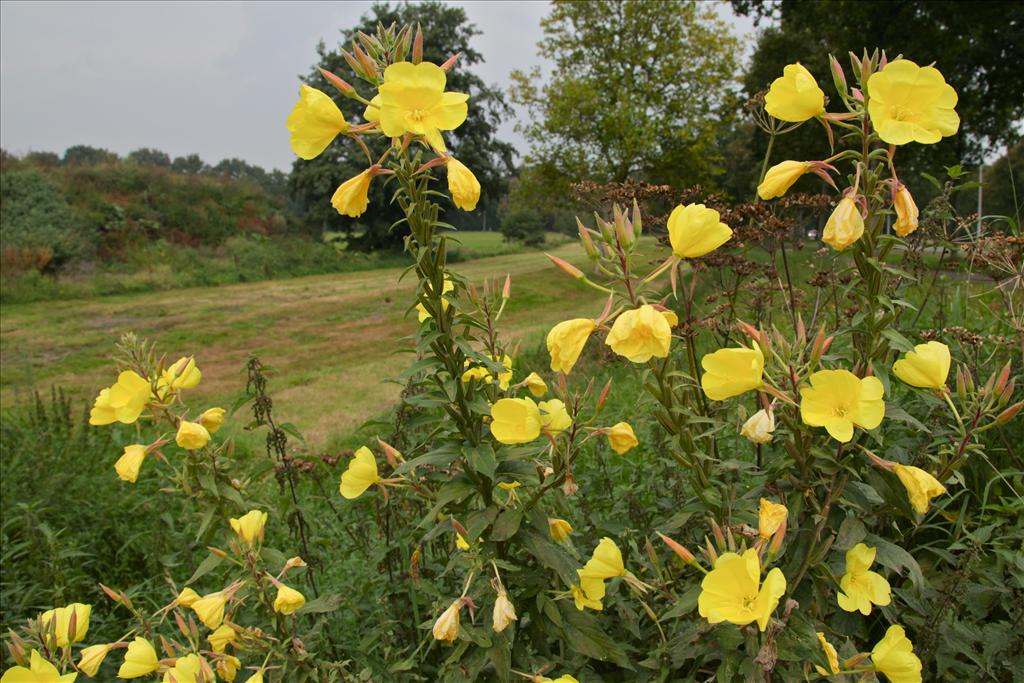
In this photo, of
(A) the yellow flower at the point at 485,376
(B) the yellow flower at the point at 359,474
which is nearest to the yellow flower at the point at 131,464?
(B) the yellow flower at the point at 359,474

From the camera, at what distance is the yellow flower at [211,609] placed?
152 centimetres

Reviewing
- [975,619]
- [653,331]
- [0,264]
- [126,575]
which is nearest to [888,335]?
[653,331]

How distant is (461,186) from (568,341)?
1.22 feet

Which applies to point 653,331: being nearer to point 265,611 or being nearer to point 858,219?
point 858,219

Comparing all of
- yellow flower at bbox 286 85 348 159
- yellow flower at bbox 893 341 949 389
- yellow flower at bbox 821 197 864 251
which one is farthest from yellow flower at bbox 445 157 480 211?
yellow flower at bbox 893 341 949 389

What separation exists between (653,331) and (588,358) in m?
4.47

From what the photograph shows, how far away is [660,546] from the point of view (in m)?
2.07

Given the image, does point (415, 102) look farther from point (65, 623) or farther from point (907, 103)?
point (65, 623)

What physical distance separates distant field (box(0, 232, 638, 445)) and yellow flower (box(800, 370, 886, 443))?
417 centimetres

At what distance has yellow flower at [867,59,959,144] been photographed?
1.14 metres

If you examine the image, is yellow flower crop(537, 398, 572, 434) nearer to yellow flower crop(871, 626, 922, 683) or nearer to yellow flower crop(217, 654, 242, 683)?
yellow flower crop(871, 626, 922, 683)

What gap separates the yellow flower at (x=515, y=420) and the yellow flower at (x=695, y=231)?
1.34 feet

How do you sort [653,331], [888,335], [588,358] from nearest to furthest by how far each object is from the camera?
[653,331] < [888,335] < [588,358]

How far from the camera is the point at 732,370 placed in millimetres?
1139
